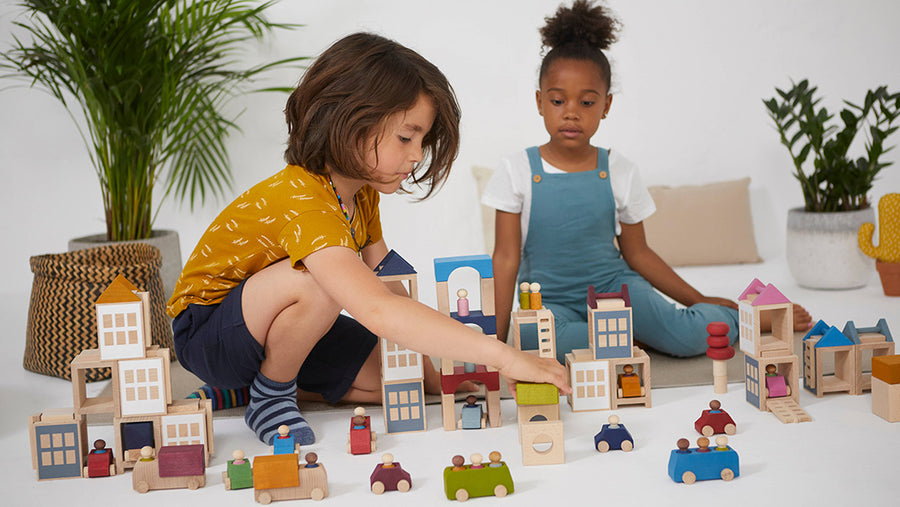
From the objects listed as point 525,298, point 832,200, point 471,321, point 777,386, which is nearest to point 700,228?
point 832,200

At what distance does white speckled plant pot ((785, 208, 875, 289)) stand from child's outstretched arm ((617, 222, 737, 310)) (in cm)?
68

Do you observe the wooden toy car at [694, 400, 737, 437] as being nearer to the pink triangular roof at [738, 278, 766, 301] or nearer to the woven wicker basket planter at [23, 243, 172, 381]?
the pink triangular roof at [738, 278, 766, 301]

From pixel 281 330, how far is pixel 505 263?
2.52ft

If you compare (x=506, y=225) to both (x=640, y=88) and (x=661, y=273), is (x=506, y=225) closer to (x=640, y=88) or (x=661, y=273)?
(x=661, y=273)

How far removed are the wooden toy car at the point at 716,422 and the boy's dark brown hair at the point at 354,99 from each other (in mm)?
713

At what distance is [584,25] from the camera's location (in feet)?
7.54

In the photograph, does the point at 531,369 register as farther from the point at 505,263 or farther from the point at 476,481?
the point at 505,263

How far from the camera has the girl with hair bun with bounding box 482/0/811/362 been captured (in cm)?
226

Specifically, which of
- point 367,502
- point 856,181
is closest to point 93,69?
point 367,502

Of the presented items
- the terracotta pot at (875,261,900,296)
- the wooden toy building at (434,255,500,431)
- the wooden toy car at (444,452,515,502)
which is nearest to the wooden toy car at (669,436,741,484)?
the wooden toy car at (444,452,515,502)

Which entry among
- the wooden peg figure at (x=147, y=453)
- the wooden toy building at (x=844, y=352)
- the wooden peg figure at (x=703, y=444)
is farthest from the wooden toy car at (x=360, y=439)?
the wooden toy building at (x=844, y=352)

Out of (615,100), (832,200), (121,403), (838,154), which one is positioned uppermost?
(615,100)

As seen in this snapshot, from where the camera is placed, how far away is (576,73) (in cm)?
225

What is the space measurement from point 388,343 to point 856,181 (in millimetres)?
1868
